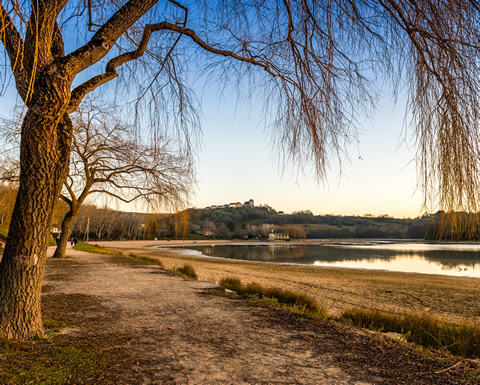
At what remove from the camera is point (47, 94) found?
10.3 ft

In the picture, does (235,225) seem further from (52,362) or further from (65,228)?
(52,362)

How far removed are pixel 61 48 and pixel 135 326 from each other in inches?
139

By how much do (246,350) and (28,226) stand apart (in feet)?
8.46

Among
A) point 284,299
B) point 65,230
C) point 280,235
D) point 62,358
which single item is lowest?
point 280,235

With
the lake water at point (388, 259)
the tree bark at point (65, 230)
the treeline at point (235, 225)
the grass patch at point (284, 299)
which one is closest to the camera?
the treeline at point (235, 225)

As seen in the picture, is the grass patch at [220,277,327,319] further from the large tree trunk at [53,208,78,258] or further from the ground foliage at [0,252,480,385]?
the large tree trunk at [53,208,78,258]

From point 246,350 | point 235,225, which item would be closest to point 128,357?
point 246,350

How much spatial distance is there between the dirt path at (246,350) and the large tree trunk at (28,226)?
3.05 ft

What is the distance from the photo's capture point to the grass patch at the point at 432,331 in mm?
4484

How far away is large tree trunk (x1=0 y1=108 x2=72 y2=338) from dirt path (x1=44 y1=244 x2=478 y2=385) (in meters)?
0.93

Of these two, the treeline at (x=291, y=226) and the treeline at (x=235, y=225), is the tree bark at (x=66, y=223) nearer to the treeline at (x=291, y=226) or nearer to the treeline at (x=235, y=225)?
the treeline at (x=235, y=225)

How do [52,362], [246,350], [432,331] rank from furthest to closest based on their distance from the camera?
1. [432,331]
2. [246,350]
3. [52,362]

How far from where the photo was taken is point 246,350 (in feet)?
11.8

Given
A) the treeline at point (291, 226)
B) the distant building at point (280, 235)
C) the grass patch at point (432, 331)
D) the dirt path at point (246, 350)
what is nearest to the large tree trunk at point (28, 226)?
the dirt path at point (246, 350)
